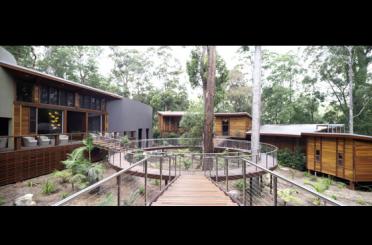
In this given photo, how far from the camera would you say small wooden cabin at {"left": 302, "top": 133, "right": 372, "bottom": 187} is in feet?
32.1

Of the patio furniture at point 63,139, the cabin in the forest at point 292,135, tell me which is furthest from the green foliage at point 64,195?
the cabin in the forest at point 292,135

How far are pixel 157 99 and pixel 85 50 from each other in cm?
1189

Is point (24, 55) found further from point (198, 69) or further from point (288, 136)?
point (288, 136)

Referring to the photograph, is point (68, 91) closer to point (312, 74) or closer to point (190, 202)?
point (190, 202)

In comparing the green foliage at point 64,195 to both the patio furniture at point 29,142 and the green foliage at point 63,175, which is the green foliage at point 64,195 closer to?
the green foliage at point 63,175

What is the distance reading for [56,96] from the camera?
11008mm

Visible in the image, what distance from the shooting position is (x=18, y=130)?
8.88 m

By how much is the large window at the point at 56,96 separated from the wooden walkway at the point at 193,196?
Result: 9390mm

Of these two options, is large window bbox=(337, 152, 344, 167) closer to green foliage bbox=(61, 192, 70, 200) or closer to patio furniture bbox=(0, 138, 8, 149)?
green foliage bbox=(61, 192, 70, 200)

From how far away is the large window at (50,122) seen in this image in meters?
11.4

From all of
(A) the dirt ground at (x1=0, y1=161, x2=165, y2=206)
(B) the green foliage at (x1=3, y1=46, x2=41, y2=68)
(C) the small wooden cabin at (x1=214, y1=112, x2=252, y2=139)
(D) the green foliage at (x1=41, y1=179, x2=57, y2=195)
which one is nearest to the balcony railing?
(A) the dirt ground at (x1=0, y1=161, x2=165, y2=206)

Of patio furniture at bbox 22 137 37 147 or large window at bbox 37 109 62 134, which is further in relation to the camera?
large window at bbox 37 109 62 134

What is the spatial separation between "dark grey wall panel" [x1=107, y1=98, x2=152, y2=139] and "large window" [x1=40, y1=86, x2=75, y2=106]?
12.4 feet

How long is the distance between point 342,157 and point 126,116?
15462 millimetres
